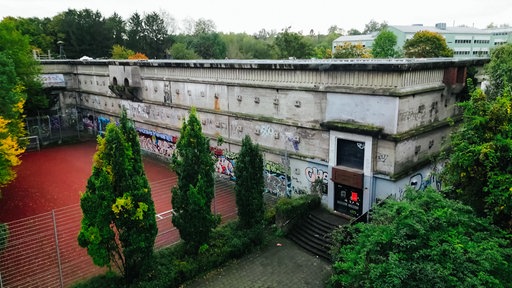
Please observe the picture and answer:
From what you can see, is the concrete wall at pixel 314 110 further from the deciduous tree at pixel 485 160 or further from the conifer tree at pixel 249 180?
the conifer tree at pixel 249 180

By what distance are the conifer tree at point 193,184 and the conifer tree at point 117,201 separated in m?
1.90

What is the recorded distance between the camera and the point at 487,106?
1418 centimetres

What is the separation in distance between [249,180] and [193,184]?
2.81 metres

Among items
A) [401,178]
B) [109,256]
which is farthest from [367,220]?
[109,256]

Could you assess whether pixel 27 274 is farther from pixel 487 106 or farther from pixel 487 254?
pixel 487 106

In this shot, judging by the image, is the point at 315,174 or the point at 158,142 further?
the point at 158,142

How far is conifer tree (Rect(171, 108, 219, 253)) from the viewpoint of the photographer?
52.3 feet

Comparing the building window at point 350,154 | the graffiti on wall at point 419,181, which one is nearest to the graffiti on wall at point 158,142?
the building window at point 350,154

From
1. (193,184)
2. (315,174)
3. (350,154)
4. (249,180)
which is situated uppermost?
(350,154)

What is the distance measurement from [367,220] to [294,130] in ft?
22.6

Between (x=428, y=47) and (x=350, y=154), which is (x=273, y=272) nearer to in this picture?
(x=350, y=154)

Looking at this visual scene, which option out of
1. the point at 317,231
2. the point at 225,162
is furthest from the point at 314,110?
the point at 225,162

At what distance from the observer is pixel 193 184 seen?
16.3m

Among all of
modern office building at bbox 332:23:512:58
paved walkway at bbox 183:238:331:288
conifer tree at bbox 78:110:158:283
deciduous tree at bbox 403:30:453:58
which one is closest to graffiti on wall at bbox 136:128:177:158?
paved walkway at bbox 183:238:331:288
